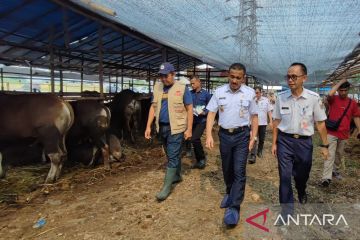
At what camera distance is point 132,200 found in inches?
171

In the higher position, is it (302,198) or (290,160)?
(290,160)

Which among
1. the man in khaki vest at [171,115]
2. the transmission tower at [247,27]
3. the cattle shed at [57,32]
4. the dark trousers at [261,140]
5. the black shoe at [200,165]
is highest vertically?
the cattle shed at [57,32]

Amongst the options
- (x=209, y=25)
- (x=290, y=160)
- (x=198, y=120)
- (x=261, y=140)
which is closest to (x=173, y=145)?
(x=290, y=160)

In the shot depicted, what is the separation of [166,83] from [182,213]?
1.75 m

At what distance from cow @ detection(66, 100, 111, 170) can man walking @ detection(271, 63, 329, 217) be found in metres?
3.87

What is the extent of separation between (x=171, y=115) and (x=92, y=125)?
275 centimetres

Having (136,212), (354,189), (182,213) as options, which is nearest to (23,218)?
(136,212)

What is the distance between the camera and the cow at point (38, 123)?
5418 millimetres

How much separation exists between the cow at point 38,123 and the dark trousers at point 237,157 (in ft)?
10.6

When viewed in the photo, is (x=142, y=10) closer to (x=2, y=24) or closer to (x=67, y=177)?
(x=67, y=177)

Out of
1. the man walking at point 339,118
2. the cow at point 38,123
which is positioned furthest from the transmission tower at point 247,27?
the cow at point 38,123

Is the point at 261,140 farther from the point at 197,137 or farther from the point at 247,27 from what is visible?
the point at 247,27

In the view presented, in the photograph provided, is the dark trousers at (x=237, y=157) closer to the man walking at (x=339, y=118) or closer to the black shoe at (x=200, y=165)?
the man walking at (x=339, y=118)

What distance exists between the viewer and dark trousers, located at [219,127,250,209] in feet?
11.7
